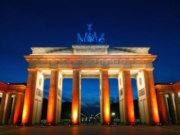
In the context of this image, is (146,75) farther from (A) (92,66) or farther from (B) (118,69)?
(A) (92,66)

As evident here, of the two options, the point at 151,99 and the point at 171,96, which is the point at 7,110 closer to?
the point at 151,99

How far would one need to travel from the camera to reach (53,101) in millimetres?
34062

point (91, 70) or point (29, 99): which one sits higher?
point (91, 70)

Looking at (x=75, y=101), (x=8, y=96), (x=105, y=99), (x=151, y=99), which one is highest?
(x=8, y=96)

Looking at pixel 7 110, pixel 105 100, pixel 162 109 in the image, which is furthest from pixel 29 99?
pixel 162 109

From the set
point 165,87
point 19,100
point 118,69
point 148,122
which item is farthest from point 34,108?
point 165,87

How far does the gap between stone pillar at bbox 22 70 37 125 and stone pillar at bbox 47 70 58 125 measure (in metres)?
3.93

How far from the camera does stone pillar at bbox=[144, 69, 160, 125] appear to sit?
108 feet

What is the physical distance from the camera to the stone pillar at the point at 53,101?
32.8 metres

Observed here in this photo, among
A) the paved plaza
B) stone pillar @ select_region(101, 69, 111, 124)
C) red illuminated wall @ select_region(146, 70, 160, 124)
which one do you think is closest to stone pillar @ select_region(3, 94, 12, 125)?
the paved plaza

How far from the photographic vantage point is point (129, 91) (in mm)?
34781

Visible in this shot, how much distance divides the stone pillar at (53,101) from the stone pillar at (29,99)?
3932mm

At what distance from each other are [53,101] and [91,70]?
11.5 m

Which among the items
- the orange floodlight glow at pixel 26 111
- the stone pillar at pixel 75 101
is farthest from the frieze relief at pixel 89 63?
the orange floodlight glow at pixel 26 111
